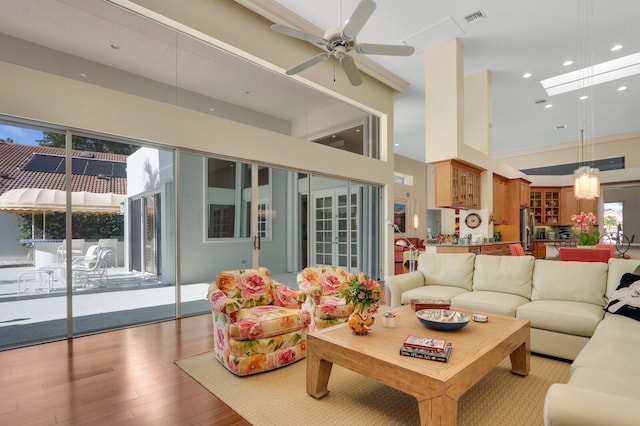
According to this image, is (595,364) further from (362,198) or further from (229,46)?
(362,198)

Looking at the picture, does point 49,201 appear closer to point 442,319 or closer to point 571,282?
point 442,319

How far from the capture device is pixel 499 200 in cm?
→ 846

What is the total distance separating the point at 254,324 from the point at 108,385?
117 cm

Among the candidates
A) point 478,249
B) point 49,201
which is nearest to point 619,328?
point 478,249

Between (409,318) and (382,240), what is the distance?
4.77 m

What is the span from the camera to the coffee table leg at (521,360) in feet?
8.75

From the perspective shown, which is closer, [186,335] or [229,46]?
[186,335]

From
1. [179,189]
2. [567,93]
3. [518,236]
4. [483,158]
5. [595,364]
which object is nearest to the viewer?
[595,364]

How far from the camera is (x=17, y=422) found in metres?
2.09

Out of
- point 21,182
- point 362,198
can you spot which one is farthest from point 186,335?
point 362,198

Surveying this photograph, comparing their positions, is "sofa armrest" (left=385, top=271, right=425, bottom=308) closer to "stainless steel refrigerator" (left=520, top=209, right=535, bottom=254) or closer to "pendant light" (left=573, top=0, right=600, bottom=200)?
"pendant light" (left=573, top=0, right=600, bottom=200)

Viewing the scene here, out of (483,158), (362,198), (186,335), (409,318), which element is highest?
(483,158)

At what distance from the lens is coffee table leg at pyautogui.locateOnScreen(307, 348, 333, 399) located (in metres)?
2.36

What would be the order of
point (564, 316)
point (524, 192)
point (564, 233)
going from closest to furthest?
point (564, 316) → point (524, 192) → point (564, 233)
